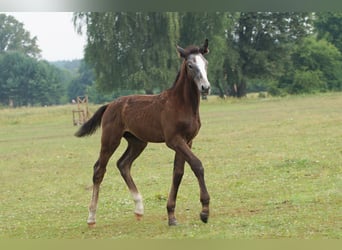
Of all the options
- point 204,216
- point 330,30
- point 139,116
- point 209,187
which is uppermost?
point 330,30

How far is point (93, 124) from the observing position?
7207 millimetres

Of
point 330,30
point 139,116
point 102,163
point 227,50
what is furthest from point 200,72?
point 330,30

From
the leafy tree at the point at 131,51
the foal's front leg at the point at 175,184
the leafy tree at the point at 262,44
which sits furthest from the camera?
the leafy tree at the point at 262,44

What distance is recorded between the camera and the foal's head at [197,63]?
549 centimetres

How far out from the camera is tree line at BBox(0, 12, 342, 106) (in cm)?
3362

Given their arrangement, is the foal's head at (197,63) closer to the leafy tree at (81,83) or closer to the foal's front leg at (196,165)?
the foal's front leg at (196,165)

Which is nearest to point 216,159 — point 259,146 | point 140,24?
point 259,146

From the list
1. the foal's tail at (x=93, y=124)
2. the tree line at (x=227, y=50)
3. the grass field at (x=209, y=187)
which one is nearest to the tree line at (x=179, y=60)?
the tree line at (x=227, y=50)

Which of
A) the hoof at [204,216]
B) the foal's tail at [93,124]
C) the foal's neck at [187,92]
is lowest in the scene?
the hoof at [204,216]

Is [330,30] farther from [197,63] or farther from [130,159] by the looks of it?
[197,63]

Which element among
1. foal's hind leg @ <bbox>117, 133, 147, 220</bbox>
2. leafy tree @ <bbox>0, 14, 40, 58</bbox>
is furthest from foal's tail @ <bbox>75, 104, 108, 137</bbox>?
leafy tree @ <bbox>0, 14, 40, 58</bbox>

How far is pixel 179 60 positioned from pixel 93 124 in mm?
29552

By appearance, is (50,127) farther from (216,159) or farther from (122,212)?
(122,212)

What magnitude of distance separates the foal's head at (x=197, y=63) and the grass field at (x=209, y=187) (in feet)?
4.62
